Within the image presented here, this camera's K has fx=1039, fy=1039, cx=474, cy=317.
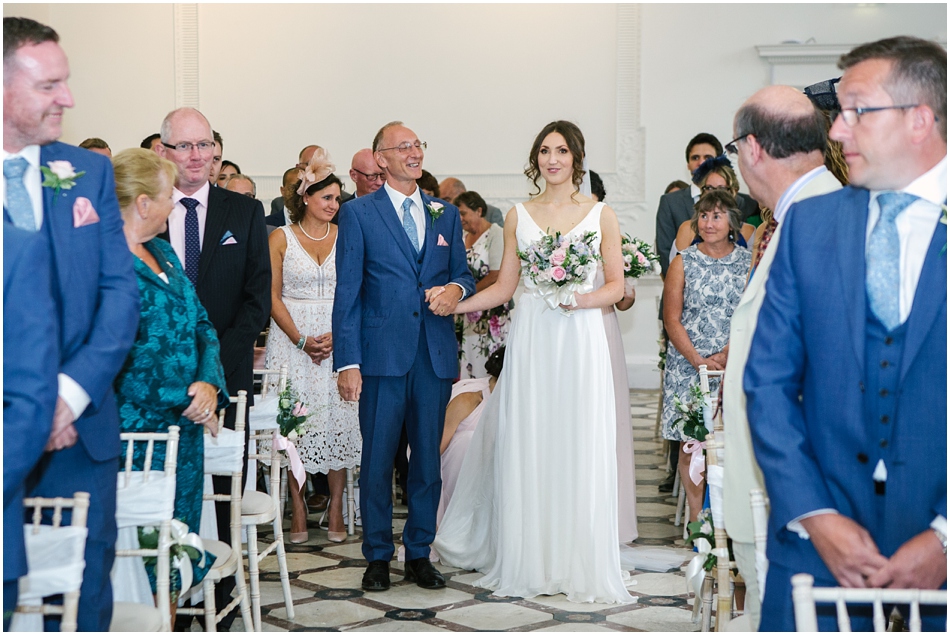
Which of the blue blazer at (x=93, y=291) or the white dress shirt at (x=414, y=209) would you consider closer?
the blue blazer at (x=93, y=291)

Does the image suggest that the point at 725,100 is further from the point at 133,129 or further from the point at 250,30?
the point at 133,129

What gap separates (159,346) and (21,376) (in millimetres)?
1230

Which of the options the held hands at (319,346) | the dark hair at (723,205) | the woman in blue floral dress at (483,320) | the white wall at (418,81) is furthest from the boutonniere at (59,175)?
the white wall at (418,81)

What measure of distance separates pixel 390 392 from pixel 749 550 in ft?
7.67

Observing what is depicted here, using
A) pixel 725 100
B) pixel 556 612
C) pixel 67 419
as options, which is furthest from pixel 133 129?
pixel 67 419

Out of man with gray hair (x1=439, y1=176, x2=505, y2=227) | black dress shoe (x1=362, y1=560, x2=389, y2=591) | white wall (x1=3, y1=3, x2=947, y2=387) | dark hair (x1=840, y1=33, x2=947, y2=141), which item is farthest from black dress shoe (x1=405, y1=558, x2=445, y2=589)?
white wall (x1=3, y1=3, x2=947, y2=387)

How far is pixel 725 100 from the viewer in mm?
10891

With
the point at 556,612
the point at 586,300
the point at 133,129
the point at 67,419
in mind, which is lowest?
the point at 556,612

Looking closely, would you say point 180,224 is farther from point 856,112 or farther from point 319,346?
point 856,112

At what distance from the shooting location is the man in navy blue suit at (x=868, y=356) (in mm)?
2070

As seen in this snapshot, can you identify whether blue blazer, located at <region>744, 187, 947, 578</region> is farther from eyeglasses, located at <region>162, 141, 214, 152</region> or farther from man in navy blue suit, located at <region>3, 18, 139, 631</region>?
eyeglasses, located at <region>162, 141, 214, 152</region>

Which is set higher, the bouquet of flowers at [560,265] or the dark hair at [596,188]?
the dark hair at [596,188]

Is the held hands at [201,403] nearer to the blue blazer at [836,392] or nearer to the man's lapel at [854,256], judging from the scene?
the blue blazer at [836,392]

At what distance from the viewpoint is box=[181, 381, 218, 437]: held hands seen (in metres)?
3.29
